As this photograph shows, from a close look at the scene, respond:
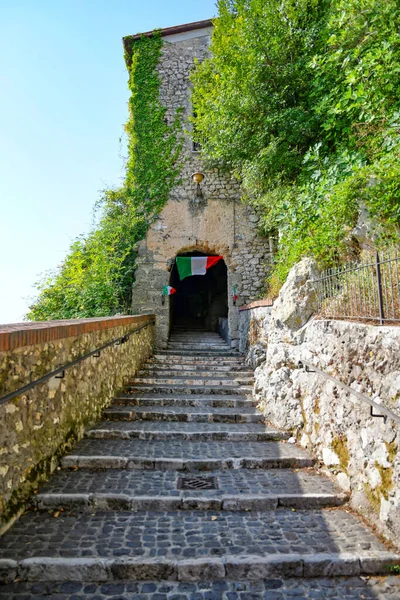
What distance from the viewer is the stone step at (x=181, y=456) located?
12.2ft

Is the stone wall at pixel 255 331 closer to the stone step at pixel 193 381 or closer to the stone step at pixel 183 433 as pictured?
the stone step at pixel 193 381

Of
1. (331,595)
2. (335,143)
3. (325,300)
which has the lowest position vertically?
(331,595)

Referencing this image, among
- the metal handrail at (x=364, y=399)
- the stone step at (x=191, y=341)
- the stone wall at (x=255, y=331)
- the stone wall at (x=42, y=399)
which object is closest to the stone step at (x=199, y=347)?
the stone step at (x=191, y=341)

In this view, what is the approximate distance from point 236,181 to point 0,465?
910 cm

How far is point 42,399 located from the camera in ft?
10.7

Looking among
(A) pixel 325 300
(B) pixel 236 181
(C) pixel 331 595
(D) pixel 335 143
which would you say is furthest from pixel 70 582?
(B) pixel 236 181

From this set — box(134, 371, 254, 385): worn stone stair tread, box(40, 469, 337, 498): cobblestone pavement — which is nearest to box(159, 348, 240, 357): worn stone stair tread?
box(134, 371, 254, 385): worn stone stair tread

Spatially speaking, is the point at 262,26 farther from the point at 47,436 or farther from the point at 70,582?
the point at 70,582

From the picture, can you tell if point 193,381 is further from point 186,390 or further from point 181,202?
point 181,202

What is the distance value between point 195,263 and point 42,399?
23.1 ft

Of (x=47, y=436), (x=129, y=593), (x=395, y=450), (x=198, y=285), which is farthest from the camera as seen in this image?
(x=198, y=285)

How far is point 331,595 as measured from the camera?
7.10 feet

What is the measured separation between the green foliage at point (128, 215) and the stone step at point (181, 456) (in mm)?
5279

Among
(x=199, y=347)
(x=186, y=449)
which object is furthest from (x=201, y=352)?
(x=186, y=449)
